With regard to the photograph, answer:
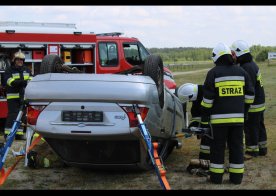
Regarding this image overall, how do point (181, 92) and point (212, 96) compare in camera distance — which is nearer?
point (212, 96)

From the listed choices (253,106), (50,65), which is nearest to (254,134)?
(253,106)

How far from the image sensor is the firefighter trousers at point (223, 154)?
576cm

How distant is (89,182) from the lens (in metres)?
5.86

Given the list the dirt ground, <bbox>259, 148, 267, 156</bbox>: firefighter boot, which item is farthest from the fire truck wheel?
<bbox>259, 148, 267, 156</bbox>: firefighter boot

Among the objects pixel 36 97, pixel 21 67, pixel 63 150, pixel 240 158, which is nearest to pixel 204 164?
pixel 240 158

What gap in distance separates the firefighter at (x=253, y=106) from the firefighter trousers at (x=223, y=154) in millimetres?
1625

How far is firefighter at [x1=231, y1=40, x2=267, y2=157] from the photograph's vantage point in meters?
7.21

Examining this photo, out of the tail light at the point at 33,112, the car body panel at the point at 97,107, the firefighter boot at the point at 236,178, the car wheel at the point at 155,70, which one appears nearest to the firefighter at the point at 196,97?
the firefighter boot at the point at 236,178

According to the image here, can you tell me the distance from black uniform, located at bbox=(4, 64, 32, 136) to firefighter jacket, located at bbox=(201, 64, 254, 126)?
12.9 feet

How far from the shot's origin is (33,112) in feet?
17.1

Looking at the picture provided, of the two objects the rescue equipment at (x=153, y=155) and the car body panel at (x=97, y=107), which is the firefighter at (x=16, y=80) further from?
the rescue equipment at (x=153, y=155)

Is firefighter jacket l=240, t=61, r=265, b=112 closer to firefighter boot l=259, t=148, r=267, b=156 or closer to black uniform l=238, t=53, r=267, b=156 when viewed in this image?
black uniform l=238, t=53, r=267, b=156

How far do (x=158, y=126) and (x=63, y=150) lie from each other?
119 centimetres
